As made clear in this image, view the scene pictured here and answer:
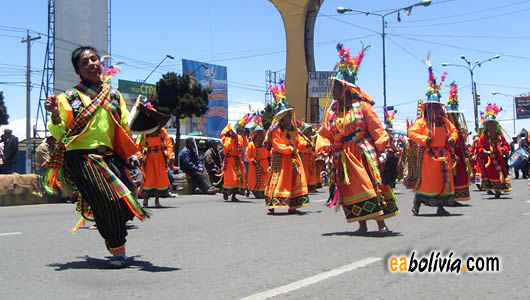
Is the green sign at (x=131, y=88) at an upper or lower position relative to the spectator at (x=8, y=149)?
upper

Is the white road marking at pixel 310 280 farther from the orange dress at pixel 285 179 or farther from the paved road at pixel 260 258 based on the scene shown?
the orange dress at pixel 285 179

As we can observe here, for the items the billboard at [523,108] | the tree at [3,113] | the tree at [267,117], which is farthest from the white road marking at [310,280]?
the billboard at [523,108]

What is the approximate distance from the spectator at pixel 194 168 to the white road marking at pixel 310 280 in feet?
35.1

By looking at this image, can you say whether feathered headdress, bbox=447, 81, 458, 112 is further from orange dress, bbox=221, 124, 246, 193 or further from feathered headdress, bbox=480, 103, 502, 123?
orange dress, bbox=221, 124, 246, 193

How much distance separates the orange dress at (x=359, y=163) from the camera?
24.1ft

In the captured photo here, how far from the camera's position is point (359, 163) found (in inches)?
295

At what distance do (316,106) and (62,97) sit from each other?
47212mm

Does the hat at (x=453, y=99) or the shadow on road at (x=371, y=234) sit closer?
the shadow on road at (x=371, y=234)

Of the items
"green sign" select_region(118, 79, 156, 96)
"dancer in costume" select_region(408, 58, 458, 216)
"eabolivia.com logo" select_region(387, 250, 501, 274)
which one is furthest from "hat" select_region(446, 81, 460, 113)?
"green sign" select_region(118, 79, 156, 96)

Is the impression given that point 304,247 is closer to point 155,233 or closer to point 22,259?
point 155,233

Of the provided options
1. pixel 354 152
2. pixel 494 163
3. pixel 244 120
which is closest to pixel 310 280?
pixel 354 152

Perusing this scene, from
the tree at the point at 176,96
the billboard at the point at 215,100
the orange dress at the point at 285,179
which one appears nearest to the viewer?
the orange dress at the point at 285,179

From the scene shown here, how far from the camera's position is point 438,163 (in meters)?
10.4

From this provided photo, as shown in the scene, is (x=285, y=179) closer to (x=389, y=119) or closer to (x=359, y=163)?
(x=359, y=163)
